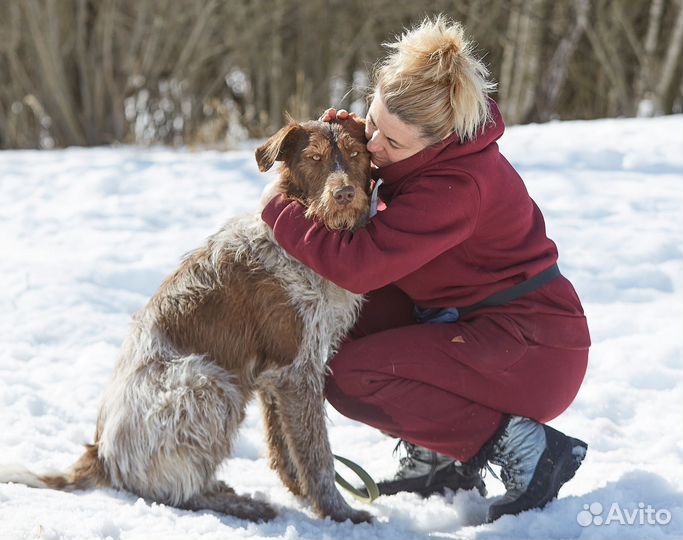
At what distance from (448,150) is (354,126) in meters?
0.39

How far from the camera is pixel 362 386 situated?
3.34m

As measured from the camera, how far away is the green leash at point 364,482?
3.43m

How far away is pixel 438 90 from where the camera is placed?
10.3ft

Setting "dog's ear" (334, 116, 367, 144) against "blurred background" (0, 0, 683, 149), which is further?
"blurred background" (0, 0, 683, 149)

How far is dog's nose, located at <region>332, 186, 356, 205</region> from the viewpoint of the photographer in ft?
10.0

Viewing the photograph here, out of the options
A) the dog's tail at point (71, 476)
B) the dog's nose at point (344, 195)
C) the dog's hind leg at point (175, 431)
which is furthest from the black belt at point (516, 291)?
the dog's tail at point (71, 476)

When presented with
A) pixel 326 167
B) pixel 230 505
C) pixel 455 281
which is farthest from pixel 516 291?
pixel 230 505

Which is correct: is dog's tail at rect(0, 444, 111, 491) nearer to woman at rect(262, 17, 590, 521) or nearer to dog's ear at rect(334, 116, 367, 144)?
woman at rect(262, 17, 590, 521)

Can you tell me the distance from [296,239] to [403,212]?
41 centimetres

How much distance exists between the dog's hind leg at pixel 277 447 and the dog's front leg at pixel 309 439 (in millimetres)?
193

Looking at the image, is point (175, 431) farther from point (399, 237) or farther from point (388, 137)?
point (388, 137)

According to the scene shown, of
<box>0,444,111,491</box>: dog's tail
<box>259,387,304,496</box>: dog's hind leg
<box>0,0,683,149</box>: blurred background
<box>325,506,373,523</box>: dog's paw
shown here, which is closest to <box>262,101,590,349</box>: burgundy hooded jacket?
<box>259,387,304,496</box>: dog's hind leg

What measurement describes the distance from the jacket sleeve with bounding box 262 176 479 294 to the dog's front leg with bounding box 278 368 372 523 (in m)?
0.43

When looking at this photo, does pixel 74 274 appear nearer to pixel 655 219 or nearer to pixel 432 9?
pixel 655 219
